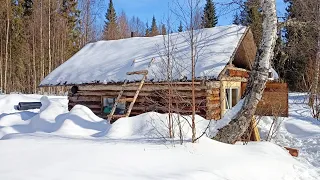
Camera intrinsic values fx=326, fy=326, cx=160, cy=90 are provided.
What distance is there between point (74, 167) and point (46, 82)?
997 centimetres

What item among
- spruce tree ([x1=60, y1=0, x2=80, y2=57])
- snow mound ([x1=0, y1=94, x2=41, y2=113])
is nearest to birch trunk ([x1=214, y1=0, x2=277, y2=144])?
snow mound ([x1=0, y1=94, x2=41, y2=113])

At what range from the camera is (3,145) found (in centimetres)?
550

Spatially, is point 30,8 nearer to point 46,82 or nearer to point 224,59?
point 46,82

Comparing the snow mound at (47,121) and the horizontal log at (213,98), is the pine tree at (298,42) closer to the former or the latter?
the horizontal log at (213,98)

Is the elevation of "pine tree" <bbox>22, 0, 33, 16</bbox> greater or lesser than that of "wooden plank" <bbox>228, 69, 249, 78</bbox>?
greater

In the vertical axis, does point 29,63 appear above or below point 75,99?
above

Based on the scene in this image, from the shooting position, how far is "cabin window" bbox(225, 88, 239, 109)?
39.7ft

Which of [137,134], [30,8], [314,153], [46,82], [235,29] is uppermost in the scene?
[30,8]

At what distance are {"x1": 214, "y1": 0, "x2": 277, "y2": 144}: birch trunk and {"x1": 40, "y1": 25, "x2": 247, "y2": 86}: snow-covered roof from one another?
2.23m

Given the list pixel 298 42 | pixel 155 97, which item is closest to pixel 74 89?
pixel 155 97

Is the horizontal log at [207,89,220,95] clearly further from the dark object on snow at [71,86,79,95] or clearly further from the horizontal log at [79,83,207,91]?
the dark object on snow at [71,86,79,95]

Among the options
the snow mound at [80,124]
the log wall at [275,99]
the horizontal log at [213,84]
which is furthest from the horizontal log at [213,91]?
the snow mound at [80,124]

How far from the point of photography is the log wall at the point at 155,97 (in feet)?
33.9

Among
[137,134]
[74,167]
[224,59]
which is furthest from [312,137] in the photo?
[74,167]
